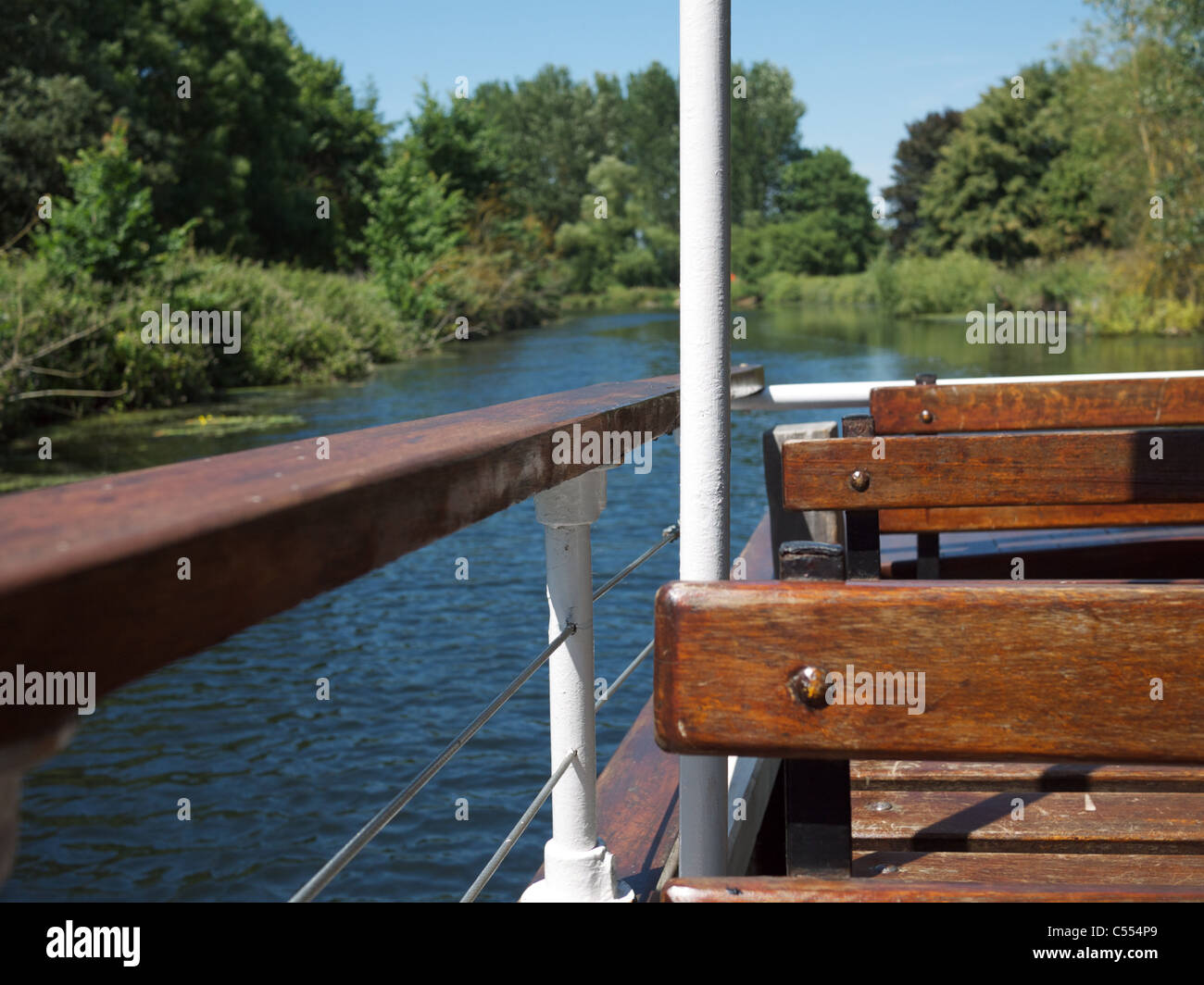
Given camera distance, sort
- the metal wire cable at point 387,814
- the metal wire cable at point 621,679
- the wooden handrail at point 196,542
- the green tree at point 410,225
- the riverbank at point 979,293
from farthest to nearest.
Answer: the green tree at point 410,225 < the riverbank at point 979,293 < the metal wire cable at point 621,679 < the metal wire cable at point 387,814 < the wooden handrail at point 196,542

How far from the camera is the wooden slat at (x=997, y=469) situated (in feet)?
6.12

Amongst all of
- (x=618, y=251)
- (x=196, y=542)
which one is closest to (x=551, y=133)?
(x=618, y=251)

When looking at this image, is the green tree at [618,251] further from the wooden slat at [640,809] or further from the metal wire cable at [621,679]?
the wooden slat at [640,809]

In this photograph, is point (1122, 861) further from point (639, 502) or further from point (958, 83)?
point (958, 83)

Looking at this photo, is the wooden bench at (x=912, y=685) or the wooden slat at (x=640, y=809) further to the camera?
the wooden slat at (x=640, y=809)

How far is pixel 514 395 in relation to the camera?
20078 millimetres

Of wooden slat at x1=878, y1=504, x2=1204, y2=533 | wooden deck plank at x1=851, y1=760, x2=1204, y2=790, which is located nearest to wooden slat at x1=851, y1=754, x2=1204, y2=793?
wooden deck plank at x1=851, y1=760, x2=1204, y2=790

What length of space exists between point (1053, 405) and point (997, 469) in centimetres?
97

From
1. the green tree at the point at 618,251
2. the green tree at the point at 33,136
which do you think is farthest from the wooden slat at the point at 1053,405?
the green tree at the point at 618,251

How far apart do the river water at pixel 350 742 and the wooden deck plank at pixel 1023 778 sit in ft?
3.96

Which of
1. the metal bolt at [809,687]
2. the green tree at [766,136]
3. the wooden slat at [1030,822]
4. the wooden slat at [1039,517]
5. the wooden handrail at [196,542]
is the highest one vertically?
the green tree at [766,136]

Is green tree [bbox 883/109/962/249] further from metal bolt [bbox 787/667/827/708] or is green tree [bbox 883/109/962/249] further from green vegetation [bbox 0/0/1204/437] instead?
metal bolt [bbox 787/667/827/708]

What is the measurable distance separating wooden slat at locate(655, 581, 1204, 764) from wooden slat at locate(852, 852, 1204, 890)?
2.55 feet
